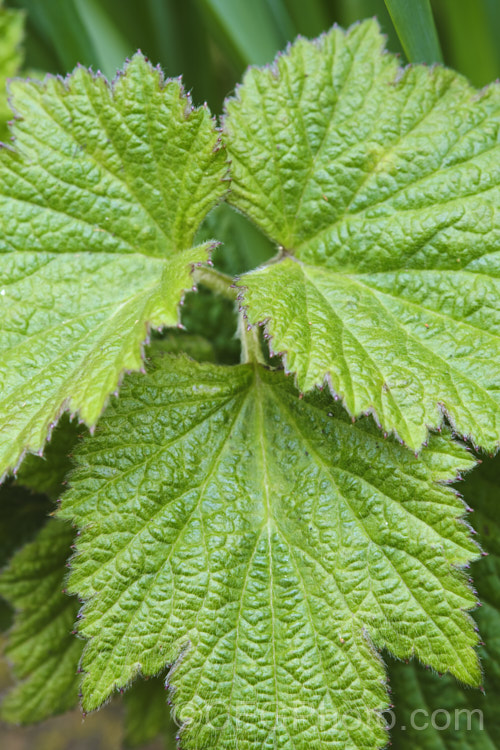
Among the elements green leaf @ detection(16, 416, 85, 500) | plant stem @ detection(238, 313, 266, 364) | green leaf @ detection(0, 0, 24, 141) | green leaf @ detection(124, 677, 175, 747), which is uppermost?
green leaf @ detection(0, 0, 24, 141)

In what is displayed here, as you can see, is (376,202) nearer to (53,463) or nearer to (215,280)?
(215,280)

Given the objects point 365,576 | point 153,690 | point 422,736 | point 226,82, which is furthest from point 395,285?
point 226,82

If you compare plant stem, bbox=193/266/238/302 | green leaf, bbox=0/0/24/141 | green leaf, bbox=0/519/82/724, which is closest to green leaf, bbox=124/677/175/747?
green leaf, bbox=0/519/82/724

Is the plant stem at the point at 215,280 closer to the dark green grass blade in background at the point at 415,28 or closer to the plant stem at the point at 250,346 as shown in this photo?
the plant stem at the point at 250,346

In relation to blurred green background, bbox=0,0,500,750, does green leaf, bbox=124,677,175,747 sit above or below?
below

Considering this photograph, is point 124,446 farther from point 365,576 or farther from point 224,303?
point 224,303

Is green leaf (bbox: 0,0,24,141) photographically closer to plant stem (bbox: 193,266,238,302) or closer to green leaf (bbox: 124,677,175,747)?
plant stem (bbox: 193,266,238,302)

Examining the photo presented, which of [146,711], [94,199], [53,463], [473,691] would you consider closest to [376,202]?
[94,199]
